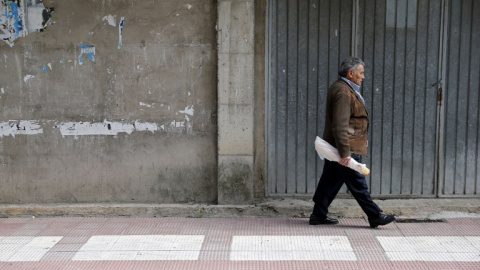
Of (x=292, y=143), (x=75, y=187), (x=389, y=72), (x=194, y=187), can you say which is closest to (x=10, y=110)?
(x=75, y=187)

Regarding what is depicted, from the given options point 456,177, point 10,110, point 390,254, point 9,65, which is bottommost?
point 390,254

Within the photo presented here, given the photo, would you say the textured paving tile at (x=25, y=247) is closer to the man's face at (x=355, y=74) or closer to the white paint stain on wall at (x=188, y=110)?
the white paint stain on wall at (x=188, y=110)

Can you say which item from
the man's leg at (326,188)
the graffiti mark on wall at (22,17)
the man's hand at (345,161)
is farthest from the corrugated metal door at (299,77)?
the graffiti mark on wall at (22,17)

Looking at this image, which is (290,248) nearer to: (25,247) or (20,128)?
(25,247)

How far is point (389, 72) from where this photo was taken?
289 inches

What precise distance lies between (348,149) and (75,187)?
3.18 m

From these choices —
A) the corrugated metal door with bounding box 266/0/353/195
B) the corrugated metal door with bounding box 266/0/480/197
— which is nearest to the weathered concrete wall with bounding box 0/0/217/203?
the corrugated metal door with bounding box 266/0/353/195

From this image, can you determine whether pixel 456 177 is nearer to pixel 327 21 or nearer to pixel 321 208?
pixel 321 208

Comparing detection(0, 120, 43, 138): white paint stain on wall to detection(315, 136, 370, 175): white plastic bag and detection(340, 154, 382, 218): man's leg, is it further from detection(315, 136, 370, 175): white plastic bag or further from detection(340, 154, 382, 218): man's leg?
detection(340, 154, 382, 218): man's leg

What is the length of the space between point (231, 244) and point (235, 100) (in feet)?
5.63

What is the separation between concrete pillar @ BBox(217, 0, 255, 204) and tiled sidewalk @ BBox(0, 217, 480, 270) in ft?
1.41

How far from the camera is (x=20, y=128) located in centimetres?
728

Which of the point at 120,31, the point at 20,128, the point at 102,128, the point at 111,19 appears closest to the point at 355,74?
the point at 120,31

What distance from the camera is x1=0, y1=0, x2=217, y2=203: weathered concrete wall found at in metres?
7.14
